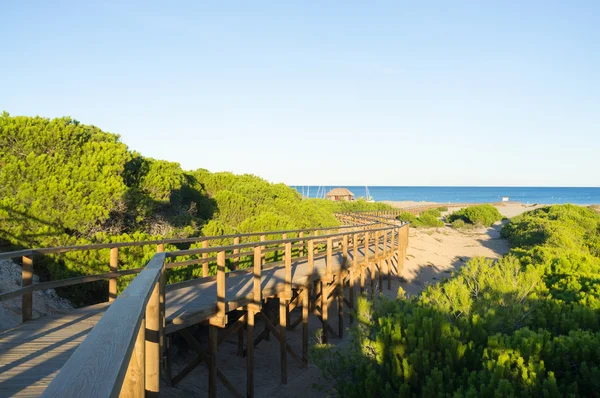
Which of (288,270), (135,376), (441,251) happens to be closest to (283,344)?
(288,270)

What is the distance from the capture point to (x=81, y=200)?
9281mm

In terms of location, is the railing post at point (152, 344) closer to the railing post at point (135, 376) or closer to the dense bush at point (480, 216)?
the railing post at point (135, 376)

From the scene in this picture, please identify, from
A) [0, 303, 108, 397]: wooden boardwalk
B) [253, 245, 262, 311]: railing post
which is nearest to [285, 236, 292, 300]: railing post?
[253, 245, 262, 311]: railing post

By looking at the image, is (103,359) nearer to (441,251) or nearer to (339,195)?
(441,251)

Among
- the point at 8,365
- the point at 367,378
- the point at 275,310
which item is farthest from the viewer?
the point at 275,310

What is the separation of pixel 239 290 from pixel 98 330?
6088 mm

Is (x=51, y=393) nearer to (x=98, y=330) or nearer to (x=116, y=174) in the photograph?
(x=98, y=330)

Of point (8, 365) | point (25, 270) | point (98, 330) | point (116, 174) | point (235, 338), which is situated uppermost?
point (116, 174)

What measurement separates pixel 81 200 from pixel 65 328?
203 inches

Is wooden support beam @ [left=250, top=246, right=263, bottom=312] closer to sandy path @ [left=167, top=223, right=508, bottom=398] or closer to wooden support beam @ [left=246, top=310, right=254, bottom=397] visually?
wooden support beam @ [left=246, top=310, right=254, bottom=397]

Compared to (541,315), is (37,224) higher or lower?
higher

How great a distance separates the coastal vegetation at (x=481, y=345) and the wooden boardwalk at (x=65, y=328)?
5.76ft

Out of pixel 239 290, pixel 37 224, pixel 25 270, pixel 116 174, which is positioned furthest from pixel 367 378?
pixel 116 174

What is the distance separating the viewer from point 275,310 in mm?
10914
